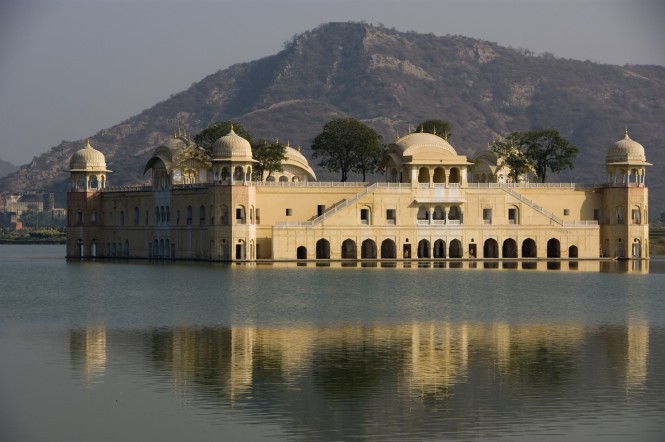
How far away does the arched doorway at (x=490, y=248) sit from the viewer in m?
82.4

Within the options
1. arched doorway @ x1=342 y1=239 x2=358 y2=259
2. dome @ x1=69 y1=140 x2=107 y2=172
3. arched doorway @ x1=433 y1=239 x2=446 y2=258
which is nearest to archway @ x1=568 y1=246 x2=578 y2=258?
arched doorway @ x1=433 y1=239 x2=446 y2=258

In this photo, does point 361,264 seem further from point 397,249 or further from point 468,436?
point 468,436

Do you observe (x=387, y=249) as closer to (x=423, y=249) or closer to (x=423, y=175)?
(x=423, y=249)

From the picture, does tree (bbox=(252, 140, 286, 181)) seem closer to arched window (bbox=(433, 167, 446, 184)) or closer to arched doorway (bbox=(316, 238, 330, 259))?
arched doorway (bbox=(316, 238, 330, 259))

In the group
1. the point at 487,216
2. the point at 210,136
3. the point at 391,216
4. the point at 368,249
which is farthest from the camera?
the point at 210,136

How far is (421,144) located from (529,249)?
30.7 feet

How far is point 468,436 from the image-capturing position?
75.3 feet

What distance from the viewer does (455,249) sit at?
8275 centimetres

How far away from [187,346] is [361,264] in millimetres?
40690

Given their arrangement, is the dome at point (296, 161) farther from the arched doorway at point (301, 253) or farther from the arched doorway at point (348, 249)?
the arched doorway at point (301, 253)

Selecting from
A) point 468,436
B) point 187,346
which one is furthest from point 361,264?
point 468,436

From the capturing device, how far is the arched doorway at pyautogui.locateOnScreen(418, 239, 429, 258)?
81.9m

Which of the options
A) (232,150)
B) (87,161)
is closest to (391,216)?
(232,150)

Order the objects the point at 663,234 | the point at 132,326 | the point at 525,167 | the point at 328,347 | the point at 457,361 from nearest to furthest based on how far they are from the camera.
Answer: the point at 457,361, the point at 328,347, the point at 132,326, the point at 525,167, the point at 663,234
